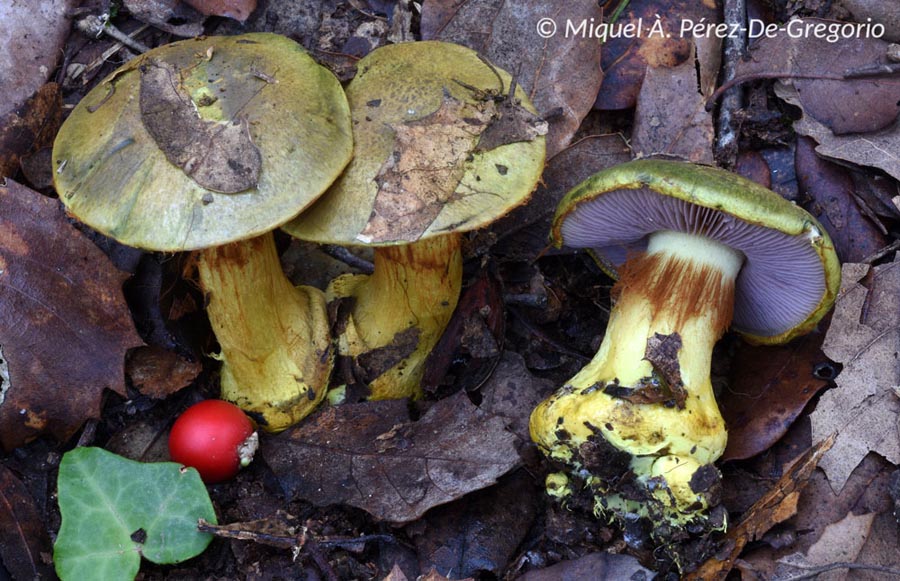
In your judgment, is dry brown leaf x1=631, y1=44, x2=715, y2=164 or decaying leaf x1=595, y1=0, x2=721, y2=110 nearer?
dry brown leaf x1=631, y1=44, x2=715, y2=164

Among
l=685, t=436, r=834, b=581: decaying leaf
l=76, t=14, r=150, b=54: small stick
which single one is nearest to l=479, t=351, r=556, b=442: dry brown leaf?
l=685, t=436, r=834, b=581: decaying leaf

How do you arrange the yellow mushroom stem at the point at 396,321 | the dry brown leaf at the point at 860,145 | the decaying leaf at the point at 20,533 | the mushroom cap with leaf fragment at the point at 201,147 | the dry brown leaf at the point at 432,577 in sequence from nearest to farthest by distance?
the mushroom cap with leaf fragment at the point at 201,147 → the dry brown leaf at the point at 432,577 → the decaying leaf at the point at 20,533 → the yellow mushroom stem at the point at 396,321 → the dry brown leaf at the point at 860,145

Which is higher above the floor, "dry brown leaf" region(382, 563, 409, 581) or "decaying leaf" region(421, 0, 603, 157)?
"decaying leaf" region(421, 0, 603, 157)

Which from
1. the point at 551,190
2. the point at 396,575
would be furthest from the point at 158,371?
the point at 551,190

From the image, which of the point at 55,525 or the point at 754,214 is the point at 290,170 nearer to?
the point at 754,214

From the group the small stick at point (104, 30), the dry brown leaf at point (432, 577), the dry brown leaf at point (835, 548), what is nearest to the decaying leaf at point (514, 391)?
the dry brown leaf at point (432, 577)

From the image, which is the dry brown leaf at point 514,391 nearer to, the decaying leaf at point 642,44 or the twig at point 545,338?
the twig at point 545,338

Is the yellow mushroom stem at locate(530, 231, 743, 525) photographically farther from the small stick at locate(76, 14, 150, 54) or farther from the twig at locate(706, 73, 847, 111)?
the small stick at locate(76, 14, 150, 54)
